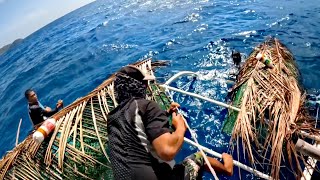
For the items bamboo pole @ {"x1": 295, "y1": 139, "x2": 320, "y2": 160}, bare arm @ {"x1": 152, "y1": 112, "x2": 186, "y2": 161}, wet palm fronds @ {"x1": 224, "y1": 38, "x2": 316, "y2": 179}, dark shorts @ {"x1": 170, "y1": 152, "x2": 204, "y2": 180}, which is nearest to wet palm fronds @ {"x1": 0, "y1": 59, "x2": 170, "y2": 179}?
dark shorts @ {"x1": 170, "y1": 152, "x2": 204, "y2": 180}

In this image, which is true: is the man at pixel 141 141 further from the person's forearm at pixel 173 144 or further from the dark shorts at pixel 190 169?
the dark shorts at pixel 190 169

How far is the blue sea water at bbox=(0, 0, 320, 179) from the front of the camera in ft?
28.9

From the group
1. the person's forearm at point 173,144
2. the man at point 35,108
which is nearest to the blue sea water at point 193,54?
the person's forearm at point 173,144

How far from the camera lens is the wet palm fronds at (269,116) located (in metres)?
4.32

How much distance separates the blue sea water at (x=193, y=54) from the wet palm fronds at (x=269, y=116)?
1.19 m

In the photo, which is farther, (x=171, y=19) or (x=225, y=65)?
(x=171, y=19)

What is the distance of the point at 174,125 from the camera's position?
361 centimetres

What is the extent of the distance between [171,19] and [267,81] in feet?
58.3

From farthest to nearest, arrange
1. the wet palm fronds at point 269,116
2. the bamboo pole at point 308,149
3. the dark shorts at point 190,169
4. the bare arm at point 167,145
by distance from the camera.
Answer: the wet palm fronds at point 269,116
the bamboo pole at point 308,149
the dark shorts at point 190,169
the bare arm at point 167,145

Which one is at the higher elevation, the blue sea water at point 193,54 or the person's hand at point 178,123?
the person's hand at point 178,123

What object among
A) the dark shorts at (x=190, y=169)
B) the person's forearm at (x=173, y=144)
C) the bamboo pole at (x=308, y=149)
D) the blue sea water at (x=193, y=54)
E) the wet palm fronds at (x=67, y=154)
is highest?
the person's forearm at (x=173, y=144)

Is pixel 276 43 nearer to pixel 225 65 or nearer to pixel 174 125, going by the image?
pixel 225 65

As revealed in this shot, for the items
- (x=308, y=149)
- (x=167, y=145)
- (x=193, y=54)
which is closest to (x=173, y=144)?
(x=167, y=145)

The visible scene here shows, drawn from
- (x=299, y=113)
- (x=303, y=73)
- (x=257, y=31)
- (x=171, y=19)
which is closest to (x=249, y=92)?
(x=299, y=113)
